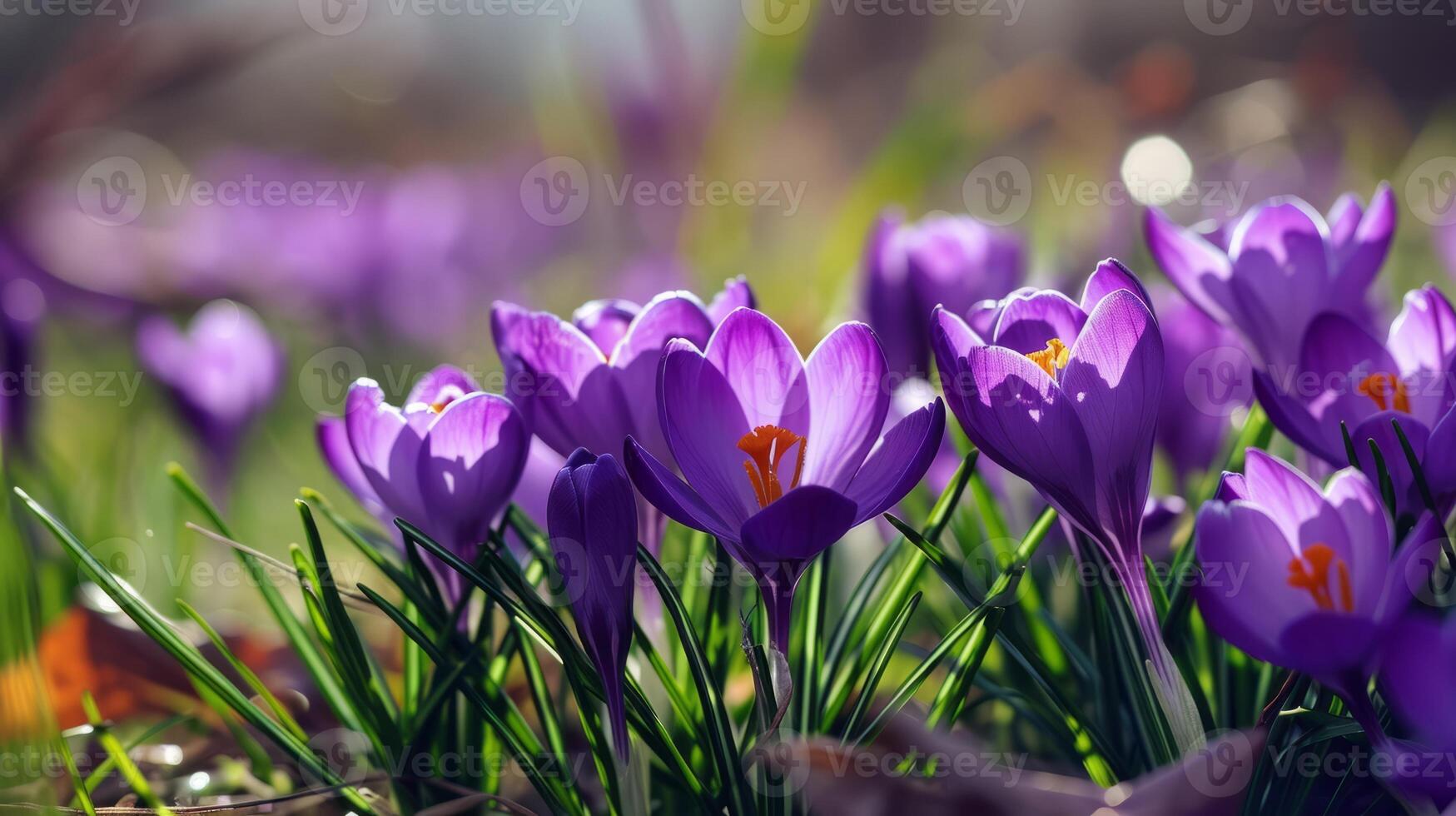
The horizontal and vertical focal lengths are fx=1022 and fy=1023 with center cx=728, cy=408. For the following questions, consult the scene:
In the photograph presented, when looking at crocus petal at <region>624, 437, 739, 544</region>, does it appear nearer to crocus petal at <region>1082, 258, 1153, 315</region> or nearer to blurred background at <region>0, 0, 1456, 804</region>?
crocus petal at <region>1082, 258, 1153, 315</region>

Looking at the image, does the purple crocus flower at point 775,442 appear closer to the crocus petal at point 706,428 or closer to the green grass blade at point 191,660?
the crocus petal at point 706,428

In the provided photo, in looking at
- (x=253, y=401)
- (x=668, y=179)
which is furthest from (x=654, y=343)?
(x=668, y=179)

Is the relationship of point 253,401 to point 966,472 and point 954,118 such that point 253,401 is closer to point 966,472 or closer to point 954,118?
point 966,472

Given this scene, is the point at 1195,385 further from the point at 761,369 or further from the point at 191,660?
the point at 191,660

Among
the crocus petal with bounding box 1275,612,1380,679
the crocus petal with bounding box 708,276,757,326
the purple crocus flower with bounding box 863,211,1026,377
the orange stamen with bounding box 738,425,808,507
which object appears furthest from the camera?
the purple crocus flower with bounding box 863,211,1026,377

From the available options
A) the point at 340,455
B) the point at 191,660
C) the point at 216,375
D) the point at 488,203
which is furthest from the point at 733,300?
the point at 488,203

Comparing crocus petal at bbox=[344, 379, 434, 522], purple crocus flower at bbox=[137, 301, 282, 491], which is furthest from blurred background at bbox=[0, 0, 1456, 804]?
crocus petal at bbox=[344, 379, 434, 522]
